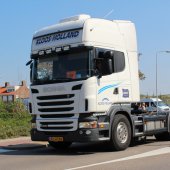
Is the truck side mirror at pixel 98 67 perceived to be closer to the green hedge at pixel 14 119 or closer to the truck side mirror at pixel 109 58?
the truck side mirror at pixel 109 58

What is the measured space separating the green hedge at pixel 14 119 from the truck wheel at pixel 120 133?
764 cm

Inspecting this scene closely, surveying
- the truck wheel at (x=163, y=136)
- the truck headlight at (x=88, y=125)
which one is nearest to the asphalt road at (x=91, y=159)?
the truck headlight at (x=88, y=125)

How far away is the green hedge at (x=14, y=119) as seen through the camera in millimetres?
20938

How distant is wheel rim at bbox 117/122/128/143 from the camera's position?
14.1 meters

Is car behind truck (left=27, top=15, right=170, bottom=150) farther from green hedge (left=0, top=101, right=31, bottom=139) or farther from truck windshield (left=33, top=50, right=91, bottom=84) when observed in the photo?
green hedge (left=0, top=101, right=31, bottom=139)

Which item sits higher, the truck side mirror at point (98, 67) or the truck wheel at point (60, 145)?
the truck side mirror at point (98, 67)

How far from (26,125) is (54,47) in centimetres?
963

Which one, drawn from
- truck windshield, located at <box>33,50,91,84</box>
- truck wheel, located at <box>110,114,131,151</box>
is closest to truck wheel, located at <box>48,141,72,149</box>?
truck wheel, located at <box>110,114,131,151</box>

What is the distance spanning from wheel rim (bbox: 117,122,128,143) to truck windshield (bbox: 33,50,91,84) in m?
2.06

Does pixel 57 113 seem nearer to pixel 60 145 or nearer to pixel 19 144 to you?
pixel 60 145

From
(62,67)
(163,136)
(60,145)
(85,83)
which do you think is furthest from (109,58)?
(163,136)

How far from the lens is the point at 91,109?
44.0 ft

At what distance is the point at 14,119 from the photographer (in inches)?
1015

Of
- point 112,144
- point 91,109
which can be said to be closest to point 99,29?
point 91,109
